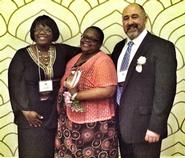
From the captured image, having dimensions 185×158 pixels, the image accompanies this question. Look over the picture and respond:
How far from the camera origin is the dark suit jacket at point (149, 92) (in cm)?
235

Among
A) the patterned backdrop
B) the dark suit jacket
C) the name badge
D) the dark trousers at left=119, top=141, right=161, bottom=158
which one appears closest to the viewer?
the dark suit jacket

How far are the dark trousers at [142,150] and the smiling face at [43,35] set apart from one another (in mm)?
834

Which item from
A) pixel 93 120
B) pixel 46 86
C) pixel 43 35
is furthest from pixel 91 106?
pixel 43 35

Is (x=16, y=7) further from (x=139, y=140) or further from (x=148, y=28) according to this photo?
(x=139, y=140)

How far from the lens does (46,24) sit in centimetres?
263

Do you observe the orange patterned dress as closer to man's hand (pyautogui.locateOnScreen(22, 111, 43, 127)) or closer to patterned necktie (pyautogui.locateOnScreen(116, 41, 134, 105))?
patterned necktie (pyautogui.locateOnScreen(116, 41, 134, 105))

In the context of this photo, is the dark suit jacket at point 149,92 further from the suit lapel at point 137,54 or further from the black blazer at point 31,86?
the black blazer at point 31,86

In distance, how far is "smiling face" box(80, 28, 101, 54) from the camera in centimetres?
254

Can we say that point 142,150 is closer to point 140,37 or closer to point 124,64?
point 124,64

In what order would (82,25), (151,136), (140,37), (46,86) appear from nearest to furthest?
(151,136) → (140,37) → (46,86) → (82,25)

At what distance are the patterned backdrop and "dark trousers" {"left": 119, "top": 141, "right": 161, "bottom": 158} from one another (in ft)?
0.92

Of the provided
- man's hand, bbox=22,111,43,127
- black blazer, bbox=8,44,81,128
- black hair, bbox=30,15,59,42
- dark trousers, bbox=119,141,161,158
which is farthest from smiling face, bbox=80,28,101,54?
dark trousers, bbox=119,141,161,158

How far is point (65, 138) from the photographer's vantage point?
2.57m

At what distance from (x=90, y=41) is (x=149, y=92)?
506 mm
